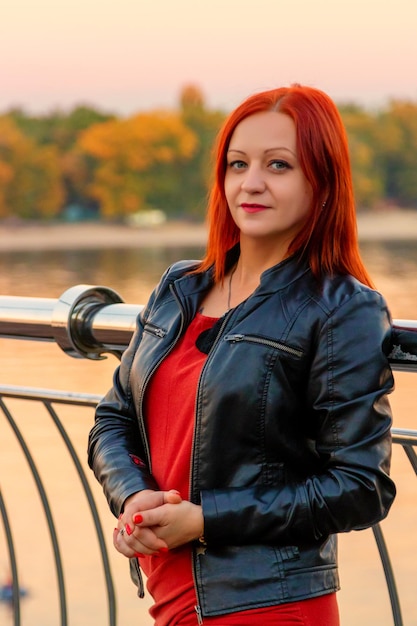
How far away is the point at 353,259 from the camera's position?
1.89 m

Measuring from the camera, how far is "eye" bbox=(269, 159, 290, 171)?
1.89 meters

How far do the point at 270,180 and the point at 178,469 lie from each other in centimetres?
51

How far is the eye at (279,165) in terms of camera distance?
6.19 feet

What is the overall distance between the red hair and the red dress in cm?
23

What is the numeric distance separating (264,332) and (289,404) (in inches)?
4.8

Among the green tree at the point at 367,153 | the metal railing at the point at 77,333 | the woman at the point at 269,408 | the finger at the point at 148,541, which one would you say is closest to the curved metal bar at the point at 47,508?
the metal railing at the point at 77,333

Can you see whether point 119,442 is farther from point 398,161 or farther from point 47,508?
point 398,161

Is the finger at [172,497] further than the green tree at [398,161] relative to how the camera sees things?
No

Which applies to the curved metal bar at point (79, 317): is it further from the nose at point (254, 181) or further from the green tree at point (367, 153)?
the green tree at point (367, 153)

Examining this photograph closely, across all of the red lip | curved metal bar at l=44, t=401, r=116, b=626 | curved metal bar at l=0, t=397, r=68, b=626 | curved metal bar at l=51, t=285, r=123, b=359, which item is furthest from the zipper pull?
Result: curved metal bar at l=0, t=397, r=68, b=626

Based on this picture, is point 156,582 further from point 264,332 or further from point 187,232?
point 187,232

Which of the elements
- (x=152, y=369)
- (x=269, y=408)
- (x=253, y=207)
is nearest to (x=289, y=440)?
(x=269, y=408)

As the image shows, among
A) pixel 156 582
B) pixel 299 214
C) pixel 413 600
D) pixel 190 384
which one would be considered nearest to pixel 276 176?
pixel 299 214

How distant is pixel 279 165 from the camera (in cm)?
189
